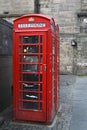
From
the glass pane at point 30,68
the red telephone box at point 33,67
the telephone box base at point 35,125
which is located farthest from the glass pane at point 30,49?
the telephone box base at point 35,125

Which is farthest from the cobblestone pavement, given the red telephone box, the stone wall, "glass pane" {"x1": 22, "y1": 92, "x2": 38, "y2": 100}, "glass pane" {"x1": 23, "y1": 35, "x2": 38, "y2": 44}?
the stone wall

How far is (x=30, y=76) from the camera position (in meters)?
6.81

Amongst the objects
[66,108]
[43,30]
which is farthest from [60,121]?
[43,30]

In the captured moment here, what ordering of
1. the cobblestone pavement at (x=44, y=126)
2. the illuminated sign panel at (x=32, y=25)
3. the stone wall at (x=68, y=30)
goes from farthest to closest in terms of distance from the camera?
the stone wall at (x=68, y=30) < the illuminated sign panel at (x=32, y=25) < the cobblestone pavement at (x=44, y=126)

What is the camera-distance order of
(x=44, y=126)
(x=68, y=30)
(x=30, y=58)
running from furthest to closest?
(x=68, y=30), (x=30, y=58), (x=44, y=126)

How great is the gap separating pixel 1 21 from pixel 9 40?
1.04 metres

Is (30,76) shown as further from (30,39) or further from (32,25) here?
(32,25)

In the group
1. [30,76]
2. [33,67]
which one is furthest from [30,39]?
[30,76]

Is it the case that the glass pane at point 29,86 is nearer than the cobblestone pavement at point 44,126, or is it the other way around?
the cobblestone pavement at point 44,126

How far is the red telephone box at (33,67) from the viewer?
21.8ft

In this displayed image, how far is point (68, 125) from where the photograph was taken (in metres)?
6.85

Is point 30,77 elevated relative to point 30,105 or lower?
elevated

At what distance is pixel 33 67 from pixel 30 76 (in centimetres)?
21

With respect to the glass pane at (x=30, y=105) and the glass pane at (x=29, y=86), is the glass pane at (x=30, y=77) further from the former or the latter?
the glass pane at (x=30, y=105)
